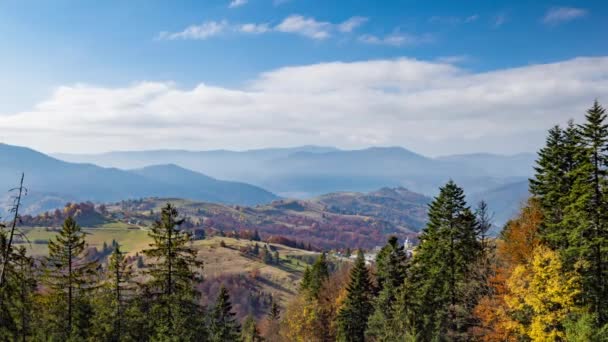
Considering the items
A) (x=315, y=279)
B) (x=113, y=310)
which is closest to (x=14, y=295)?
(x=113, y=310)

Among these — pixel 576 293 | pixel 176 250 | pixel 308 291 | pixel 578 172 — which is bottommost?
pixel 308 291

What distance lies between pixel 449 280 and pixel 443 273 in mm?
968

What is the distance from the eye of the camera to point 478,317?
153 feet

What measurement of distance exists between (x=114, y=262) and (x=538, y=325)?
36.2 meters

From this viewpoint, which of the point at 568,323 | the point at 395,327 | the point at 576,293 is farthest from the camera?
the point at 395,327

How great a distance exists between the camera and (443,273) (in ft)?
168

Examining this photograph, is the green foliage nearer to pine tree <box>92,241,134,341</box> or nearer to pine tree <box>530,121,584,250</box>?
pine tree <box>530,121,584,250</box>

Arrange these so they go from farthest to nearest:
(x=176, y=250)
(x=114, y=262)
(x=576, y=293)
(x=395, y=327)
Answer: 1. (x=395, y=327)
2. (x=114, y=262)
3. (x=176, y=250)
4. (x=576, y=293)

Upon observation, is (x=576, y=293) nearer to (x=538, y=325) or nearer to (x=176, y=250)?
(x=538, y=325)

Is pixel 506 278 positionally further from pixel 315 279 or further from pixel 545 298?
pixel 315 279

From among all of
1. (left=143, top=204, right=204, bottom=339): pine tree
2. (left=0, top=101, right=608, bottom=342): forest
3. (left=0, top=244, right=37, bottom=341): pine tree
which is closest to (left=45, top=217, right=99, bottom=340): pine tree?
(left=0, top=101, right=608, bottom=342): forest

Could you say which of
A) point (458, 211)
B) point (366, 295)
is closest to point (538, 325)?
point (458, 211)

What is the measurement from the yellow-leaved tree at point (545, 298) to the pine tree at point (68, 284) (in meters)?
38.1

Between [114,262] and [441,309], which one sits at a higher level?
[114,262]
